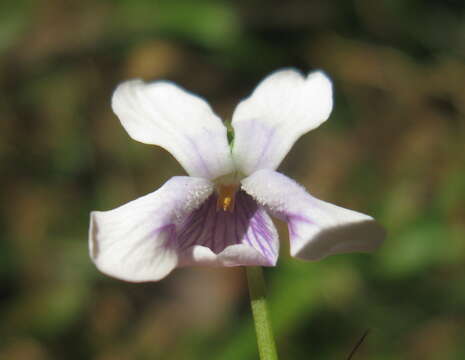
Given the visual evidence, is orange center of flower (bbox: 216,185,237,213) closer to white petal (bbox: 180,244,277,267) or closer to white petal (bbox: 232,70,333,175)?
white petal (bbox: 232,70,333,175)

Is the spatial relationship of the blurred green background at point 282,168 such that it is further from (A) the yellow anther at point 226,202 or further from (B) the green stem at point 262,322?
(B) the green stem at point 262,322

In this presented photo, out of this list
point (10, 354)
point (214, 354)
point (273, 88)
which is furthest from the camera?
point (10, 354)

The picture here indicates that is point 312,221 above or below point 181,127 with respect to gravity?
below

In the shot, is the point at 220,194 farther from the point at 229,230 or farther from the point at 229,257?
the point at 229,257

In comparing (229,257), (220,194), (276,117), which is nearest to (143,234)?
(229,257)

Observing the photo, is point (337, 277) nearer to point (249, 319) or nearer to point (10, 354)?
point (249, 319)

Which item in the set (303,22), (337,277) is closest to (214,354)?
(337,277)

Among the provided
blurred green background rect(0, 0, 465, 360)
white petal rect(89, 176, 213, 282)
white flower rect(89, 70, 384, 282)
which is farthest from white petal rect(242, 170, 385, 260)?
blurred green background rect(0, 0, 465, 360)

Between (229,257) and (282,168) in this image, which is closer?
(229,257)
